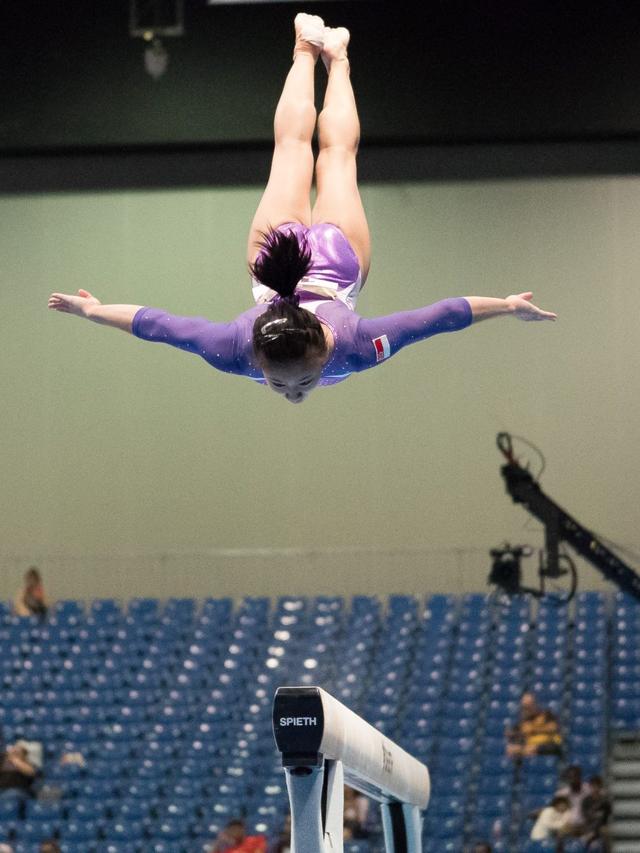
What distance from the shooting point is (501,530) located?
1340 cm

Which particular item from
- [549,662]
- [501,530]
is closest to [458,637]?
[549,662]

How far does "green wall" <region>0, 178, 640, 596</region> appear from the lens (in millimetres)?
13398

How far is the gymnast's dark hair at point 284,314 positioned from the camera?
3.95 m

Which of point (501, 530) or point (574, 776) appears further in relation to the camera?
point (501, 530)

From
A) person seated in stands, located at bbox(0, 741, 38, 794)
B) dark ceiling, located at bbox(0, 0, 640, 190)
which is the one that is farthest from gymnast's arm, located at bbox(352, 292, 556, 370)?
person seated in stands, located at bbox(0, 741, 38, 794)

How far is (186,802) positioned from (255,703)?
1.49m

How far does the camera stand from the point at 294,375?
400 centimetres

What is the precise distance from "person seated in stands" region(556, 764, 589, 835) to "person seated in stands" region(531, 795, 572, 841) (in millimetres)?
39

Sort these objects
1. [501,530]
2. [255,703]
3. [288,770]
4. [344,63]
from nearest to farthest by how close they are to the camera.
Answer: [288,770] → [344,63] → [255,703] → [501,530]

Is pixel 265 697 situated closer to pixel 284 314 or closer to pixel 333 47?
pixel 333 47

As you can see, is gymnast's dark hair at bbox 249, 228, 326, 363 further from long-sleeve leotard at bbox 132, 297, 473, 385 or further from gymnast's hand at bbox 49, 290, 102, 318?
gymnast's hand at bbox 49, 290, 102, 318

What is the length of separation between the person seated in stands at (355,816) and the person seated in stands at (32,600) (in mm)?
4238

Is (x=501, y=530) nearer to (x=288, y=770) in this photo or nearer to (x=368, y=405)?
(x=368, y=405)

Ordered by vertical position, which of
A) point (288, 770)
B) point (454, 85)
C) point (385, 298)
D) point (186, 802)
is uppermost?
point (454, 85)
